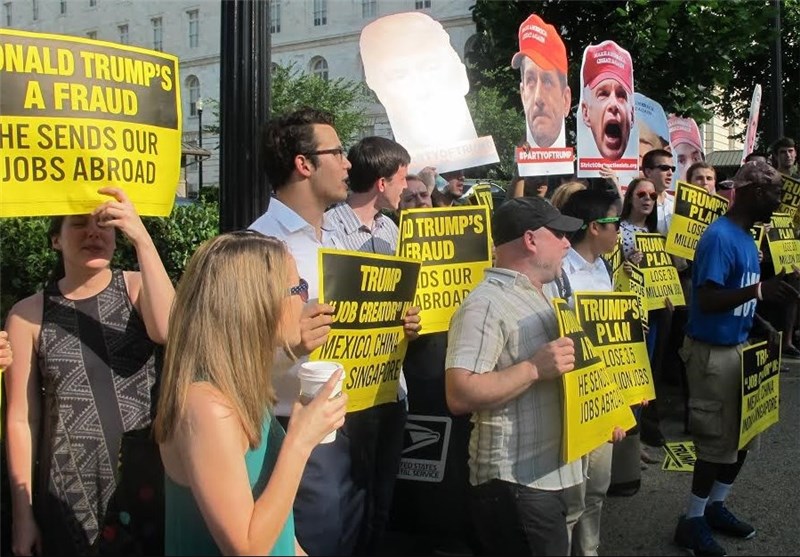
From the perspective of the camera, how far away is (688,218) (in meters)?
5.55

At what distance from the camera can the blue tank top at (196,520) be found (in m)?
1.84

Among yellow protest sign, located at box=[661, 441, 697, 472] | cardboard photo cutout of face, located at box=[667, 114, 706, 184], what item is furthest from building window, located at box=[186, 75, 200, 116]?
yellow protest sign, located at box=[661, 441, 697, 472]

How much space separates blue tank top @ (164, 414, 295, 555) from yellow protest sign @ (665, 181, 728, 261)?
4.19 m

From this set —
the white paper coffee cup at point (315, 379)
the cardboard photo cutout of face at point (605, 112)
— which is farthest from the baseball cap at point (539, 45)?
the white paper coffee cup at point (315, 379)

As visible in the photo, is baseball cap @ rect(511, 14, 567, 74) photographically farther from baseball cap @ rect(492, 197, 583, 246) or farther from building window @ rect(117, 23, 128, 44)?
building window @ rect(117, 23, 128, 44)

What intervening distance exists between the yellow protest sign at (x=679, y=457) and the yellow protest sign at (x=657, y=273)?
103 centimetres

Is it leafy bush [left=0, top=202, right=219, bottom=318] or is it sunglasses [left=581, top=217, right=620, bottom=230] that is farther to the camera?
leafy bush [left=0, top=202, right=219, bottom=318]

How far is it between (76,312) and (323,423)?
112 cm

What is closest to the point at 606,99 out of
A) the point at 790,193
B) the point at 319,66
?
the point at 790,193

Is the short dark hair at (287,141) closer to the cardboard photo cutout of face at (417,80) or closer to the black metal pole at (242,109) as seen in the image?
the black metal pole at (242,109)

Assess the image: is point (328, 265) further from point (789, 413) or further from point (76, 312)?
point (789, 413)

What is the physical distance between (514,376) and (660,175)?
4.28 metres

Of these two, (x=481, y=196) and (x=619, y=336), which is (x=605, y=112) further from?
(x=619, y=336)

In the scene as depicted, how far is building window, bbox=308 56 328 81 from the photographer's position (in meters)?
47.4
